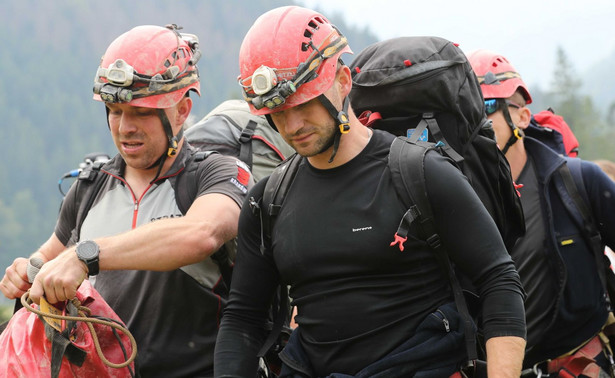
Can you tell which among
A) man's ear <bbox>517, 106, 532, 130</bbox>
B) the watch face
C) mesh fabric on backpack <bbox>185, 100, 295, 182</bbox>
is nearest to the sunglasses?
man's ear <bbox>517, 106, 532, 130</bbox>

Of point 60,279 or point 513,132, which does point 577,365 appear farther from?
point 60,279

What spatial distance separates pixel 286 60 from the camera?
416 centimetres

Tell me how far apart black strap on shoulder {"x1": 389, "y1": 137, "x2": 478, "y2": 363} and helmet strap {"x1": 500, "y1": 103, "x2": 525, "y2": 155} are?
256 cm

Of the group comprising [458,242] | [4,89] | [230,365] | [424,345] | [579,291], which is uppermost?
[458,242]

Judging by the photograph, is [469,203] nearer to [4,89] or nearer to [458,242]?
[458,242]

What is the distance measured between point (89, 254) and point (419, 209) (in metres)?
1.67

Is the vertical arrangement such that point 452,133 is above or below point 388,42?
below

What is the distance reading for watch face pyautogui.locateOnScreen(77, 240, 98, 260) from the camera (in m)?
4.30

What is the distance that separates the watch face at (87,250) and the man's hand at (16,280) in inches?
27.5

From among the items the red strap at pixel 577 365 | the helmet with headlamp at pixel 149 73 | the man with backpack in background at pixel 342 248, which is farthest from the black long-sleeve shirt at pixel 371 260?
the red strap at pixel 577 365

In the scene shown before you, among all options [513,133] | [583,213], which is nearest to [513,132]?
[513,133]

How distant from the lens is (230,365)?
438cm

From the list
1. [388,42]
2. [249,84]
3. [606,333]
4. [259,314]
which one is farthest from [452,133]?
[606,333]

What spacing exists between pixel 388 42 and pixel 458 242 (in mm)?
1394
